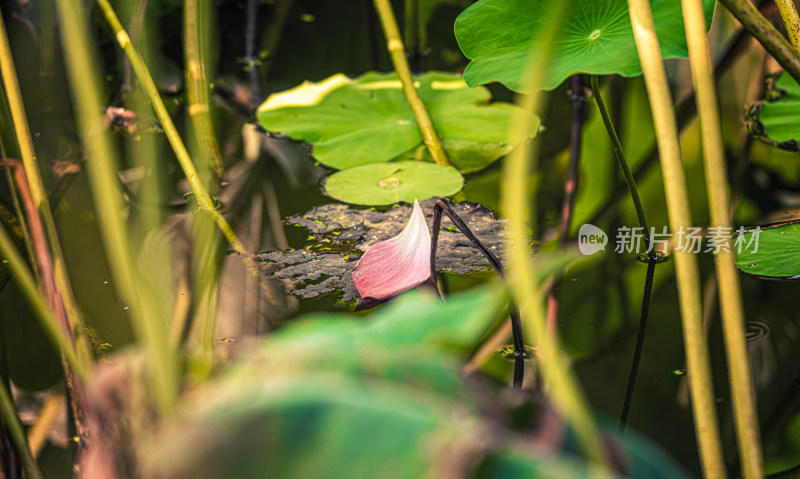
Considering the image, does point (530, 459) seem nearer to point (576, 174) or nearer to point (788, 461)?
point (788, 461)

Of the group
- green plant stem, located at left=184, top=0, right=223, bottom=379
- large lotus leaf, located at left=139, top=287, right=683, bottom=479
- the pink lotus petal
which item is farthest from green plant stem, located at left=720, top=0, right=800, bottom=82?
green plant stem, located at left=184, top=0, right=223, bottom=379

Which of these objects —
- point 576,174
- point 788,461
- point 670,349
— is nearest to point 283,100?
point 576,174

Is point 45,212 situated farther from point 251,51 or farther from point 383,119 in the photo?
point 251,51

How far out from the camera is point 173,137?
77 cm

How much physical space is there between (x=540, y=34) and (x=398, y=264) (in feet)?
1.05

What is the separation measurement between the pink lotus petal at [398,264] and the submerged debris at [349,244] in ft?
0.14

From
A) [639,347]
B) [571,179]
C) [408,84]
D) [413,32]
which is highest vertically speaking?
[413,32]

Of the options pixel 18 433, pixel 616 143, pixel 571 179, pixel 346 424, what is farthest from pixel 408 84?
pixel 346 424

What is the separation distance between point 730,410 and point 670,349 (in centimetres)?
9

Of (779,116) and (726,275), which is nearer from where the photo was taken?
(726,275)

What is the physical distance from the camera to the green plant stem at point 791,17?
0.65m

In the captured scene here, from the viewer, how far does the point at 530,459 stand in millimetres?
209

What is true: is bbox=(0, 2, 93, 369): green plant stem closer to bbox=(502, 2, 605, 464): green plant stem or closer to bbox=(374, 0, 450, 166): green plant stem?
bbox=(502, 2, 605, 464): green plant stem

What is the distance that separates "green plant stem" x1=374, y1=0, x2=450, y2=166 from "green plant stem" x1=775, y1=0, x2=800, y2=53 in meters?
0.50
